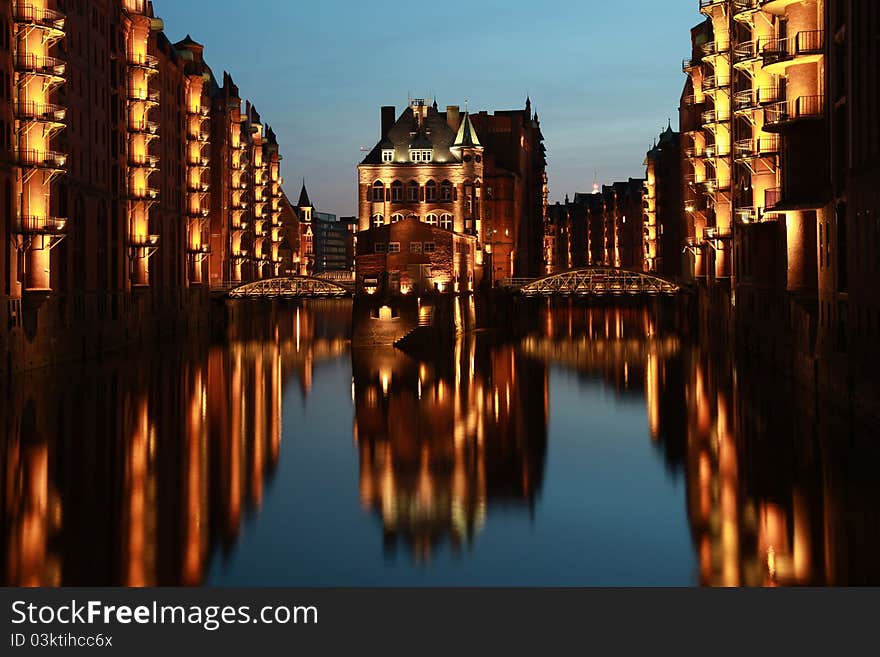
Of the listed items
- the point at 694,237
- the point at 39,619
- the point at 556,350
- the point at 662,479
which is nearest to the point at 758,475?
the point at 662,479

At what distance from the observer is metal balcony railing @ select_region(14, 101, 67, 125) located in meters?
52.2

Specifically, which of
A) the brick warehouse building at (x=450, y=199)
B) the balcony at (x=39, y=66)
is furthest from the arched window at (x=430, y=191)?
the balcony at (x=39, y=66)

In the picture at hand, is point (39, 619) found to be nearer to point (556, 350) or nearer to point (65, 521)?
point (65, 521)

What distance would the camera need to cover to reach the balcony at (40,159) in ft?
171

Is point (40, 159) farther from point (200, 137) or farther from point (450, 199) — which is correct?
point (450, 199)

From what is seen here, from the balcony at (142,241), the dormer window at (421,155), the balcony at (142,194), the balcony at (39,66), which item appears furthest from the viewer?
the dormer window at (421,155)

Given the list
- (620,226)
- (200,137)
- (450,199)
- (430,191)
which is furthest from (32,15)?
(620,226)

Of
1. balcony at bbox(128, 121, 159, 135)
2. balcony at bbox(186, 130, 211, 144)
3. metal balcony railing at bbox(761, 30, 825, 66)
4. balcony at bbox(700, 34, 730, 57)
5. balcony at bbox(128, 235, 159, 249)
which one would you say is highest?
balcony at bbox(700, 34, 730, 57)

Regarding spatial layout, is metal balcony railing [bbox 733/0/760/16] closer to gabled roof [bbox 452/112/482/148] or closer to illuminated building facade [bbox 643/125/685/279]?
illuminated building facade [bbox 643/125/685/279]

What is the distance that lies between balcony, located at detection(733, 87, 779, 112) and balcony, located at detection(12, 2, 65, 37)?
29851 mm

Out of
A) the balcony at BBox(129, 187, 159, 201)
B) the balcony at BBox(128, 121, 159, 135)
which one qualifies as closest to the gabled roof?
the balcony at BBox(128, 121, 159, 135)

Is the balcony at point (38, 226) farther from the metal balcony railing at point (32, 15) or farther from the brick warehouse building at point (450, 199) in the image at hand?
the brick warehouse building at point (450, 199)

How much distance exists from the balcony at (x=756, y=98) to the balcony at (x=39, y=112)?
29585mm

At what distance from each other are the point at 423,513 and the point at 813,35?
1108 inches
